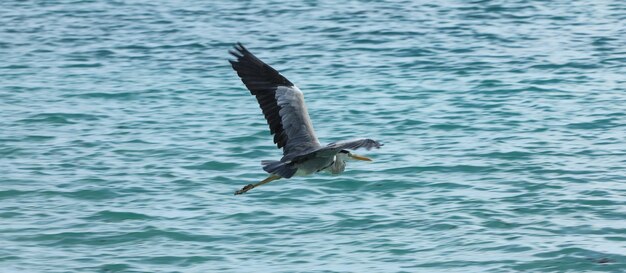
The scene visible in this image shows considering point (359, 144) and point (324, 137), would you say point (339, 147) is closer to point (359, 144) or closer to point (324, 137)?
point (359, 144)

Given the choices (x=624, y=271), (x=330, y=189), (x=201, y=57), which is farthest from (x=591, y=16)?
(x=624, y=271)

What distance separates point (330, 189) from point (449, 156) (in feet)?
5.30

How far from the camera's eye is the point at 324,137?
45.3 ft

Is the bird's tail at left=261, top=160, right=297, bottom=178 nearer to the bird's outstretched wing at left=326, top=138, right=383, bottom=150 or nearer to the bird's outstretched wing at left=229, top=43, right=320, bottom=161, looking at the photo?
the bird's outstretched wing at left=326, top=138, right=383, bottom=150

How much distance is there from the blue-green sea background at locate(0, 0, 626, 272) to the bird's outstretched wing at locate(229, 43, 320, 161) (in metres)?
0.94

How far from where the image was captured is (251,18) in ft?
65.5

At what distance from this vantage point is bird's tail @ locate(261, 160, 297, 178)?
29.8 feet

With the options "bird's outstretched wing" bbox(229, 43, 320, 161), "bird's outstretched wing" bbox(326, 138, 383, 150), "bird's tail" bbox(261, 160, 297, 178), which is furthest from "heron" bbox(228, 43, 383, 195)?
"bird's outstretched wing" bbox(326, 138, 383, 150)

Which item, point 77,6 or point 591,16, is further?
point 77,6

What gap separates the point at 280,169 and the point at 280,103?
104 centimetres

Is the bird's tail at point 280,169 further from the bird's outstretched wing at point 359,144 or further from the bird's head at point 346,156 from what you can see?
the bird's head at point 346,156

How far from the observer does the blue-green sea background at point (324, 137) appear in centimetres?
1043

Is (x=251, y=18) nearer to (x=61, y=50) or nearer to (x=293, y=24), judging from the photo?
(x=293, y=24)

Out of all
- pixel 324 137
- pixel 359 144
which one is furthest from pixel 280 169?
pixel 324 137
